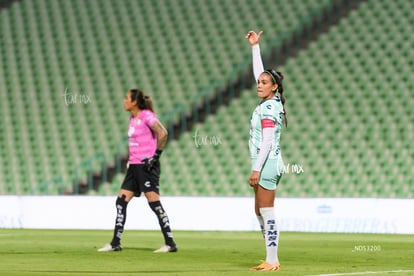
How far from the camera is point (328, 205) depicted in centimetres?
1658

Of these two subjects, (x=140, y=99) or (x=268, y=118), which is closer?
(x=268, y=118)

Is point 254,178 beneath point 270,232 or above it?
above

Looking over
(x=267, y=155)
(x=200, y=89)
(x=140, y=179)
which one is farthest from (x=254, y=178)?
(x=200, y=89)

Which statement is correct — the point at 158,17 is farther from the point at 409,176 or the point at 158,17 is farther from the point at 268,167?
the point at 268,167

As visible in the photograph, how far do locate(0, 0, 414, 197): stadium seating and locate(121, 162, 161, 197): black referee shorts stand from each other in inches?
294

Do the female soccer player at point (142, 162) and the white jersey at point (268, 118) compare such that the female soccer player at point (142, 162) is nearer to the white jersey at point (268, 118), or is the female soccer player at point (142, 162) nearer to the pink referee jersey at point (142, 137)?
the pink referee jersey at point (142, 137)

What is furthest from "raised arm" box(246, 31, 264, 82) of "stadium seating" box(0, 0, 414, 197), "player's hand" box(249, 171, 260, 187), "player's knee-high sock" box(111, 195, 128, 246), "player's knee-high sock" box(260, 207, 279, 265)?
"stadium seating" box(0, 0, 414, 197)

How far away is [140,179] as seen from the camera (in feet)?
38.2

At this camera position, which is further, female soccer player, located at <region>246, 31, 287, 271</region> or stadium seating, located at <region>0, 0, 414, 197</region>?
stadium seating, located at <region>0, 0, 414, 197</region>

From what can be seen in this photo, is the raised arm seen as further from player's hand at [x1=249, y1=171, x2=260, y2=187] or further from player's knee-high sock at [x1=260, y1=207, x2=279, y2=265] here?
player's knee-high sock at [x1=260, y1=207, x2=279, y2=265]

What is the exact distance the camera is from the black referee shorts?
38.2 feet

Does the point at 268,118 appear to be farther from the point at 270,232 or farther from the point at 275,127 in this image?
the point at 270,232

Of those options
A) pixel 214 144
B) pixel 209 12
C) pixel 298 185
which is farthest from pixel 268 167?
pixel 209 12

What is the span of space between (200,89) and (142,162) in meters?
10.6
